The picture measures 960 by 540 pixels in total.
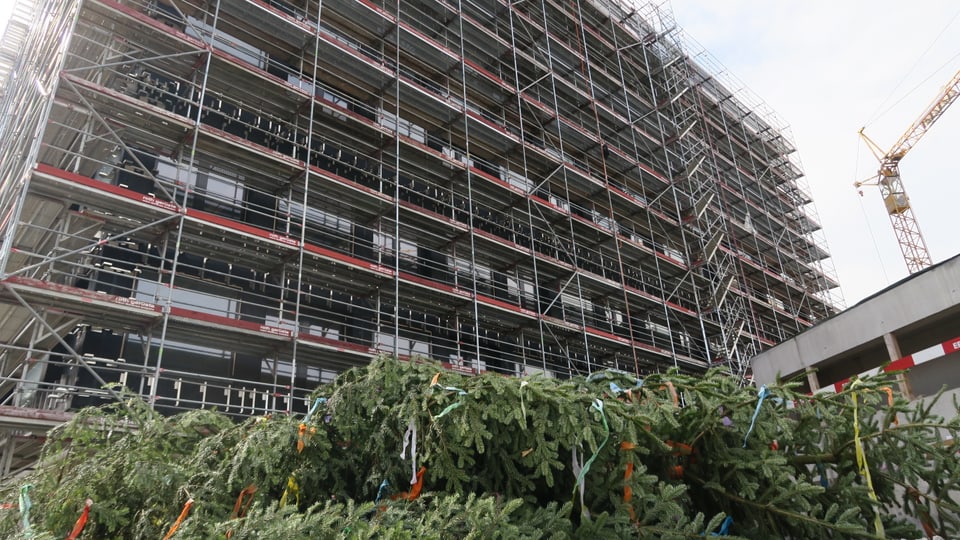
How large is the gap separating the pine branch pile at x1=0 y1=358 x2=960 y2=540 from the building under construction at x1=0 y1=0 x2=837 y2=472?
3895 mm

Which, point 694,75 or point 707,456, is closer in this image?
point 707,456

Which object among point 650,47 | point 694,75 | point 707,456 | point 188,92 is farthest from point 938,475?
point 694,75

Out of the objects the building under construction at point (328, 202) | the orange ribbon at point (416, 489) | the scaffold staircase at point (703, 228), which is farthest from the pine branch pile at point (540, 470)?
the scaffold staircase at point (703, 228)

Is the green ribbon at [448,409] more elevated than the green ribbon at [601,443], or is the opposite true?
the green ribbon at [448,409]

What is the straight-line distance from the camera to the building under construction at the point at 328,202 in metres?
10.6

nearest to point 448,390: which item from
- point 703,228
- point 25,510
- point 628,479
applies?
point 628,479

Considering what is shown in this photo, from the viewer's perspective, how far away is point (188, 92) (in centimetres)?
1288

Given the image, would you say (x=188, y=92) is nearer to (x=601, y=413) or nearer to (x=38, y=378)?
(x=38, y=378)

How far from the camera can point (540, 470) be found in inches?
94.0

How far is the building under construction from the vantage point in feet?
34.8

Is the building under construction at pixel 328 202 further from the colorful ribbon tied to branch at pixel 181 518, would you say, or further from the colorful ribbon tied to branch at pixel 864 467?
the colorful ribbon tied to branch at pixel 864 467

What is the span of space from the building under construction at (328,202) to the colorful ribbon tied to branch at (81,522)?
11.6 ft

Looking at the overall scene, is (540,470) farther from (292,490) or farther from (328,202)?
(328,202)

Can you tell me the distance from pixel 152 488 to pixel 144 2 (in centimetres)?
1302
